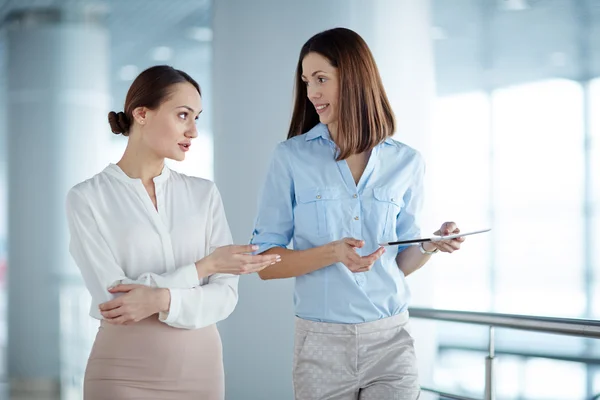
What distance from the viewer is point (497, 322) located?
207cm

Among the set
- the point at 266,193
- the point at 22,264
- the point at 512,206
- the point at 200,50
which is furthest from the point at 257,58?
the point at 512,206

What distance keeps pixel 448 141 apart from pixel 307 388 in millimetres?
5745

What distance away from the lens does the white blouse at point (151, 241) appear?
1492 mm

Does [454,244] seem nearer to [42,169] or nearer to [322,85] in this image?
[322,85]

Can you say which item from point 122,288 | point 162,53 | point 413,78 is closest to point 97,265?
point 122,288

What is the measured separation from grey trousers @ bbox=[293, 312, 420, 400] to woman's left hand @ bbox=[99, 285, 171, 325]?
0.43 metres

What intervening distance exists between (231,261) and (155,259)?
20 cm

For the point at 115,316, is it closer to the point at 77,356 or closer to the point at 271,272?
the point at 271,272

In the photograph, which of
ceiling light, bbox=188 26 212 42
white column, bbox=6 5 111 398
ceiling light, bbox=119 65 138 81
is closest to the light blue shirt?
white column, bbox=6 5 111 398

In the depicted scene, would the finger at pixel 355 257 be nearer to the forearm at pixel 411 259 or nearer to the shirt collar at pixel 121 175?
the forearm at pixel 411 259

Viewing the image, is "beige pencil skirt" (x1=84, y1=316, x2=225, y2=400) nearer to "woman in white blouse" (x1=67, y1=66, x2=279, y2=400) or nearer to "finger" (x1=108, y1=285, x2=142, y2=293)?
"woman in white blouse" (x1=67, y1=66, x2=279, y2=400)

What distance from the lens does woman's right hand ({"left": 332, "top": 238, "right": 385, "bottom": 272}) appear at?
1552 millimetres

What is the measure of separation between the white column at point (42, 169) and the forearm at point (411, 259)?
3.24 metres

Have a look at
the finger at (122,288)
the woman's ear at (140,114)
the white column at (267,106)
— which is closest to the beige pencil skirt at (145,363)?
the finger at (122,288)
